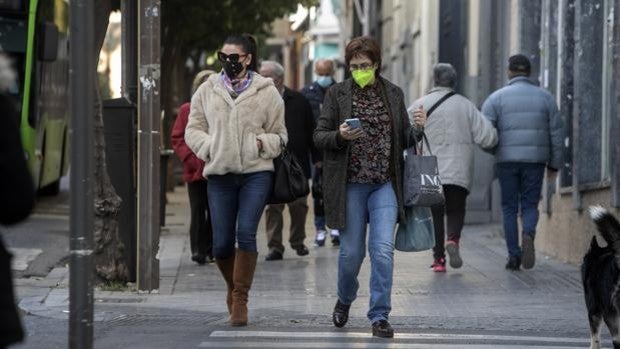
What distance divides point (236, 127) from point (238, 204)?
469mm

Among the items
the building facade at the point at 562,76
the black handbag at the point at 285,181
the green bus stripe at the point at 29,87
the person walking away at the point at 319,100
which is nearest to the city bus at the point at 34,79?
the green bus stripe at the point at 29,87

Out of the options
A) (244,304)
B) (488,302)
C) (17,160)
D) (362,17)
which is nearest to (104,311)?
(244,304)

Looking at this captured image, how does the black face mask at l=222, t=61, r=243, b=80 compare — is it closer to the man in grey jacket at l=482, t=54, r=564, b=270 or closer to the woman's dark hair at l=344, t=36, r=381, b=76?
the woman's dark hair at l=344, t=36, r=381, b=76

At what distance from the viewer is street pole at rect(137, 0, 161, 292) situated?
11.5 metres

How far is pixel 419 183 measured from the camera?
30.6 ft

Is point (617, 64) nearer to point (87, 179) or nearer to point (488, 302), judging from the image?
point (488, 302)

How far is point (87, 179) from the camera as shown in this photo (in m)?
6.69

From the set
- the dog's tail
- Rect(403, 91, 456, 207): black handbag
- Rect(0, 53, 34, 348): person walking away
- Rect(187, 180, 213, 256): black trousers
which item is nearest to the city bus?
Rect(187, 180, 213, 256): black trousers

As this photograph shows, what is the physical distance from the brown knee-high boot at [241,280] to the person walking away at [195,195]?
411 cm

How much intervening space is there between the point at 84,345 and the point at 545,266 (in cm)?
834

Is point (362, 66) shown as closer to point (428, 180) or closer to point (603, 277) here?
point (428, 180)

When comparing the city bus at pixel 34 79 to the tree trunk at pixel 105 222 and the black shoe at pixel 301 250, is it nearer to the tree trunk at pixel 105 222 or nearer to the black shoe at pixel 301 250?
the black shoe at pixel 301 250

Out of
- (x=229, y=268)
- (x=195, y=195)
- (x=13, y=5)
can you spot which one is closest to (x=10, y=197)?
(x=229, y=268)

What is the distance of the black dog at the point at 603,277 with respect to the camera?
8.06m
